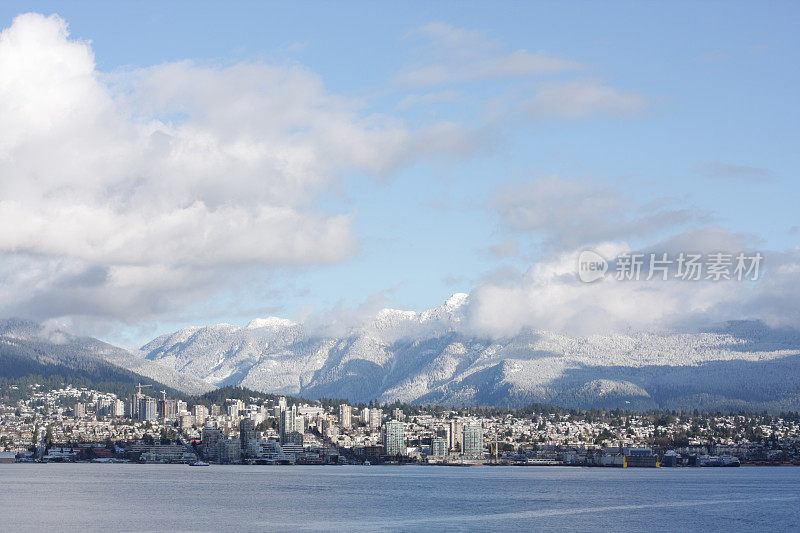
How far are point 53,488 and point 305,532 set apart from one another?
69.7 meters

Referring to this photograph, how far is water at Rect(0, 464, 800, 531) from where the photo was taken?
10194 centimetres

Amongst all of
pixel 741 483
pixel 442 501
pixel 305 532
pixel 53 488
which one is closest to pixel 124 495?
pixel 53 488

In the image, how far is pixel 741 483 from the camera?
181500 mm

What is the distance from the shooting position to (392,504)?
12419 centimetres

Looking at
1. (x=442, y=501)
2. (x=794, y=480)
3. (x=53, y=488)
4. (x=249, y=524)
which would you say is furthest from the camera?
Answer: (x=794, y=480)

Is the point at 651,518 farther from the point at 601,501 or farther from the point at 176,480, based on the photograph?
the point at 176,480

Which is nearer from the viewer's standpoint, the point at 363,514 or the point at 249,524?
the point at 249,524

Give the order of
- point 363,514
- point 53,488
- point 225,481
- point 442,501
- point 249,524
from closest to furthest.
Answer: point 249,524
point 363,514
point 442,501
point 53,488
point 225,481

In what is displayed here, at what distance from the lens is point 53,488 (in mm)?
152000

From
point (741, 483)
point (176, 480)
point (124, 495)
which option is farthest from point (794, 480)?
point (124, 495)

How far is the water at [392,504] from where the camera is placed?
334 feet

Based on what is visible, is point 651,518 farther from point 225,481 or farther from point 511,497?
point 225,481

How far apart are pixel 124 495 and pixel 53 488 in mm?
19132

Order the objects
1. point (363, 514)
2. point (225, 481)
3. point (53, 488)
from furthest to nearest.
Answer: point (225, 481)
point (53, 488)
point (363, 514)
